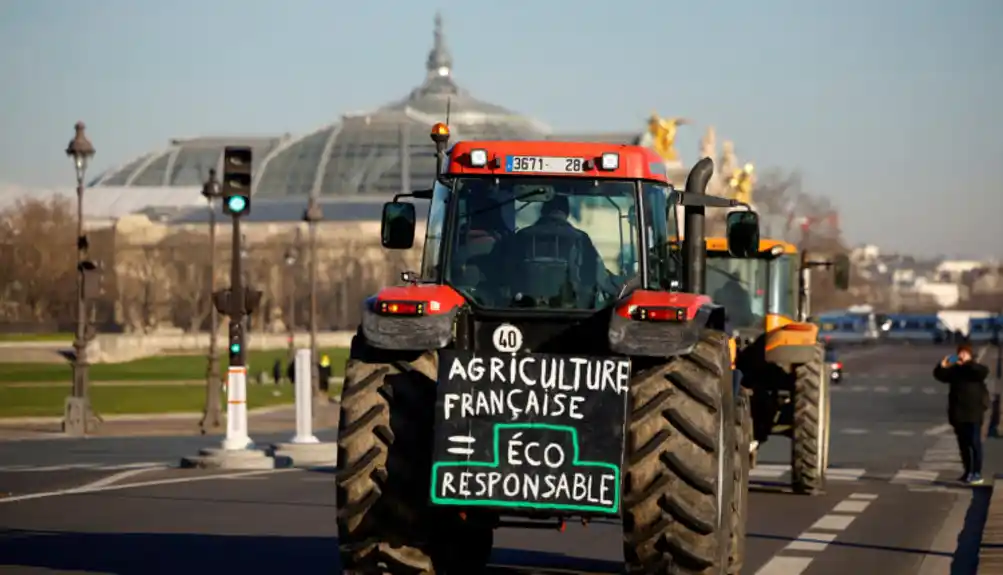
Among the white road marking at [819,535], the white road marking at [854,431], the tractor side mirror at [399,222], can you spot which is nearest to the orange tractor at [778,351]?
the white road marking at [819,535]

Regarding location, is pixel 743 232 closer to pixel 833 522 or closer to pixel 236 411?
pixel 833 522

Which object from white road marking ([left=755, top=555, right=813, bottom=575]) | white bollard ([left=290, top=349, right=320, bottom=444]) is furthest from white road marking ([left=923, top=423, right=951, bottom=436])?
white road marking ([left=755, top=555, right=813, bottom=575])

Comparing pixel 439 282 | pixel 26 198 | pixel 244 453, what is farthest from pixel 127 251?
pixel 439 282

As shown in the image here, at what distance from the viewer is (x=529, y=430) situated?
10.5m

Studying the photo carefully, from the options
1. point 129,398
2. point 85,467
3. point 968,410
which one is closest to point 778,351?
point 968,410

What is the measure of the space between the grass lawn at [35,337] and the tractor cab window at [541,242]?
78.2 meters

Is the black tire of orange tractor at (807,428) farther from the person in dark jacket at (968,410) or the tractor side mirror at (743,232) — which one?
the tractor side mirror at (743,232)

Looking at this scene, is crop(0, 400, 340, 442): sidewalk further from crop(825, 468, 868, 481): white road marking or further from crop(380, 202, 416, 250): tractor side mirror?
crop(380, 202, 416, 250): tractor side mirror

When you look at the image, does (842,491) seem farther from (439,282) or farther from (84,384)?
(84,384)

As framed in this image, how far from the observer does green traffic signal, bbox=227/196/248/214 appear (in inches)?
1080

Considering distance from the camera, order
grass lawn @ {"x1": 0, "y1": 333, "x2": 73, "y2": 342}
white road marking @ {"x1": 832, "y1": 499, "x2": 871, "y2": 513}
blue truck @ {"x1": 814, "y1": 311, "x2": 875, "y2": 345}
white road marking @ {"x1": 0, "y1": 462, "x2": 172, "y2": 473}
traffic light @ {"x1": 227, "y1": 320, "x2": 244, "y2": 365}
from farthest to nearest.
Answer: blue truck @ {"x1": 814, "y1": 311, "x2": 875, "y2": 345}, grass lawn @ {"x1": 0, "y1": 333, "x2": 73, "y2": 342}, traffic light @ {"x1": 227, "y1": 320, "x2": 244, "y2": 365}, white road marking @ {"x1": 0, "y1": 462, "x2": 172, "y2": 473}, white road marking @ {"x1": 832, "y1": 499, "x2": 871, "y2": 513}

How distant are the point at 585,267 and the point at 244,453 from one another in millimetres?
16354

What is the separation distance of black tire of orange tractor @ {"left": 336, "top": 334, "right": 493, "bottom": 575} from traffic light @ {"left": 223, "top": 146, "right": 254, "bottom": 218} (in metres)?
16.9

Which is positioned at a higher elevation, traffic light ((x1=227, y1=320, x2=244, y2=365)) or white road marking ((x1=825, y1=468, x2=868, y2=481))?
traffic light ((x1=227, y1=320, x2=244, y2=365))
